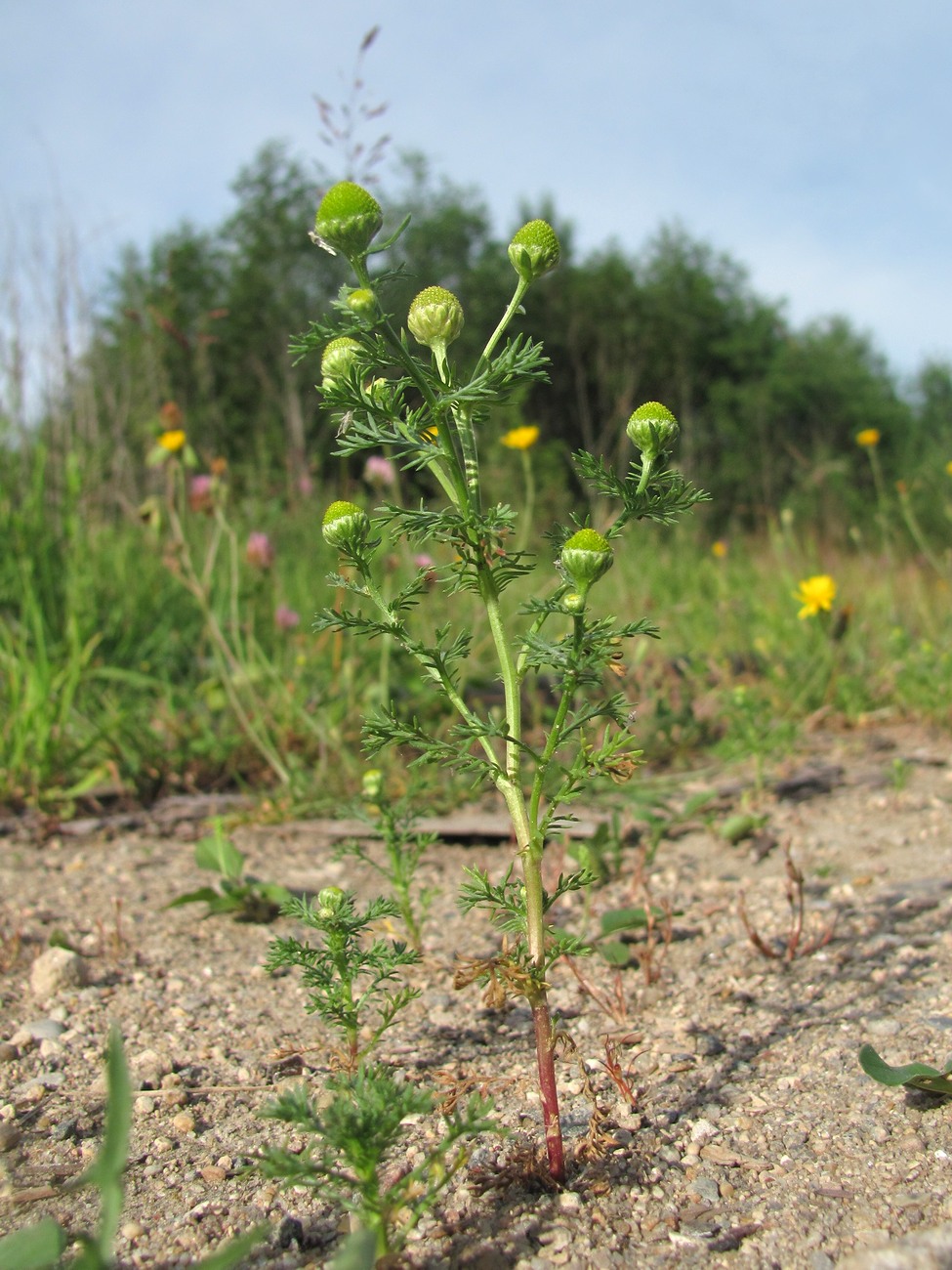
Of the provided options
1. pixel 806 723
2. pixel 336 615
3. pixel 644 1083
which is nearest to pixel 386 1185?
pixel 644 1083

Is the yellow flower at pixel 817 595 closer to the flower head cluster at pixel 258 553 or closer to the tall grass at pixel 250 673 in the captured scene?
the tall grass at pixel 250 673

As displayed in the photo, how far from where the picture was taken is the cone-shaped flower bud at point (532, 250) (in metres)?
1.00

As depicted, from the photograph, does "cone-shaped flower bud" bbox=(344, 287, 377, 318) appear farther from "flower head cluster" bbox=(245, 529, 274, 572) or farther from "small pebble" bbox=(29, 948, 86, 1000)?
"flower head cluster" bbox=(245, 529, 274, 572)

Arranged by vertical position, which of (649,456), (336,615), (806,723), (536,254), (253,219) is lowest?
(806,723)

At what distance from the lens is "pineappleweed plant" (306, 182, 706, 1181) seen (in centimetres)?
95

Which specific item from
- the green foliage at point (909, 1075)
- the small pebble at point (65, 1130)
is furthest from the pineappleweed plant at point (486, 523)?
the small pebble at point (65, 1130)

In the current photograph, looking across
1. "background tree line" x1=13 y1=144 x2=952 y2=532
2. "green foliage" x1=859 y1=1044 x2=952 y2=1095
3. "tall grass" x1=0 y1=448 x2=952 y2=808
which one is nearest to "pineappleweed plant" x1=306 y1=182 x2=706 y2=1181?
"green foliage" x1=859 y1=1044 x2=952 y2=1095

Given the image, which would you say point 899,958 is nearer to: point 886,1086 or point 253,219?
point 886,1086

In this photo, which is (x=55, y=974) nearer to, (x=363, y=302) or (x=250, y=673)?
(x=363, y=302)

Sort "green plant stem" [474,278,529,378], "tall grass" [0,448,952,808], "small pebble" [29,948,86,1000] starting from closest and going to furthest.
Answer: "green plant stem" [474,278,529,378] → "small pebble" [29,948,86,1000] → "tall grass" [0,448,952,808]

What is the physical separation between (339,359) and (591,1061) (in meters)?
0.96

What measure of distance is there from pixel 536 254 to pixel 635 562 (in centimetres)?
494

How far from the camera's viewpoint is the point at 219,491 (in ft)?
9.19

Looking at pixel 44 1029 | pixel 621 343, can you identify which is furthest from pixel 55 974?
pixel 621 343
